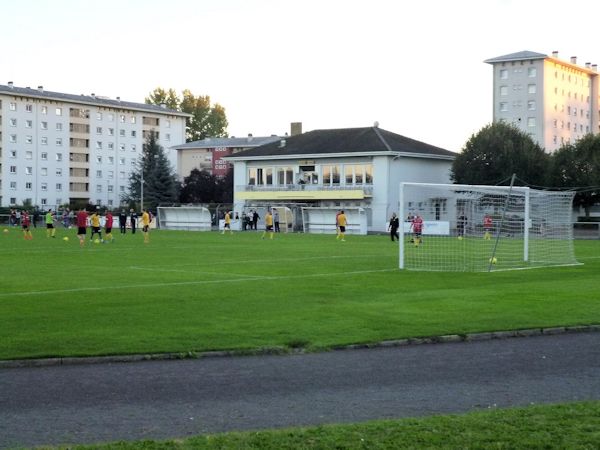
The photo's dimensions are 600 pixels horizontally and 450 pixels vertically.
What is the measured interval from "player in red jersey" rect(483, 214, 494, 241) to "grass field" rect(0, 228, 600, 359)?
10.0ft

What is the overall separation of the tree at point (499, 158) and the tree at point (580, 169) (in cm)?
115

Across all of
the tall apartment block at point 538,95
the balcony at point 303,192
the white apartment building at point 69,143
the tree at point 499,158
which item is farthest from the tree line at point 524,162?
the white apartment building at point 69,143

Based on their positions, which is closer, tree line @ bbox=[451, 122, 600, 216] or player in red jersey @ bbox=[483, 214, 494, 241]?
player in red jersey @ bbox=[483, 214, 494, 241]

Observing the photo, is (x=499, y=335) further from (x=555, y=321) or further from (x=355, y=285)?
(x=355, y=285)

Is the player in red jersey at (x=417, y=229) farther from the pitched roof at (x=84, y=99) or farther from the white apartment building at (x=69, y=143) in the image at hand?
the pitched roof at (x=84, y=99)

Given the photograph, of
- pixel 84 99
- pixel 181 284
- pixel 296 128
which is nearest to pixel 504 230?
pixel 181 284

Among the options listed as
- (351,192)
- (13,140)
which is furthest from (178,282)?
(13,140)

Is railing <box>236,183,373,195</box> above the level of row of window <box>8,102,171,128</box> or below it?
below

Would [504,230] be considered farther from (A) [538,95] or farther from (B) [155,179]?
(A) [538,95]

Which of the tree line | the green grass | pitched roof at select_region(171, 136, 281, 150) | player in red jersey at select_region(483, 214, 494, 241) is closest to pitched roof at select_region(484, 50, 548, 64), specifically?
pitched roof at select_region(171, 136, 281, 150)

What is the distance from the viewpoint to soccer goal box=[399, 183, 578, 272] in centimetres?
2894

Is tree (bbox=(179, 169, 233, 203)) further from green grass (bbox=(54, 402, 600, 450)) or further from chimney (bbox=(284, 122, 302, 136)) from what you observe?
green grass (bbox=(54, 402, 600, 450))

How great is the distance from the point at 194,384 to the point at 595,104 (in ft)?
440

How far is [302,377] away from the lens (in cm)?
1051
